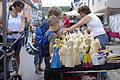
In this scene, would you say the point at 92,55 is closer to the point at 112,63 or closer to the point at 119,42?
the point at 112,63

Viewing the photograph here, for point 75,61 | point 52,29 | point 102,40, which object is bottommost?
point 75,61

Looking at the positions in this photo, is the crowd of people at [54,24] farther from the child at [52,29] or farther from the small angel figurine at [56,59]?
the small angel figurine at [56,59]

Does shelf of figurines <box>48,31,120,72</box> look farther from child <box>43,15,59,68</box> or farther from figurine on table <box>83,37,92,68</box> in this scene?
child <box>43,15,59,68</box>

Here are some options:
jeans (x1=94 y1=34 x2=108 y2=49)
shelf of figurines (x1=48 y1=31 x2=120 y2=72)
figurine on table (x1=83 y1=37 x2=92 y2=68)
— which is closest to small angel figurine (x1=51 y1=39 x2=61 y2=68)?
shelf of figurines (x1=48 y1=31 x2=120 y2=72)

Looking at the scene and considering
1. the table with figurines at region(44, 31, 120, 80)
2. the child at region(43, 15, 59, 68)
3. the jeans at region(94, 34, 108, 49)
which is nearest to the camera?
the table with figurines at region(44, 31, 120, 80)

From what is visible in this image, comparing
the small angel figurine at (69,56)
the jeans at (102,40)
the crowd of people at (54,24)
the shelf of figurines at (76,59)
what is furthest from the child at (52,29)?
the jeans at (102,40)

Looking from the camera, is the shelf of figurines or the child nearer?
the shelf of figurines

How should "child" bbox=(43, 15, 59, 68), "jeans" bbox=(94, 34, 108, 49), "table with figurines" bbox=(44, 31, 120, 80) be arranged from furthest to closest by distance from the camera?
1. "jeans" bbox=(94, 34, 108, 49)
2. "child" bbox=(43, 15, 59, 68)
3. "table with figurines" bbox=(44, 31, 120, 80)

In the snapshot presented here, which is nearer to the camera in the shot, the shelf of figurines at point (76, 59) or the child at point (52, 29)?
the shelf of figurines at point (76, 59)

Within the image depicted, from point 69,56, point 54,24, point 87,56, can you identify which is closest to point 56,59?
point 69,56

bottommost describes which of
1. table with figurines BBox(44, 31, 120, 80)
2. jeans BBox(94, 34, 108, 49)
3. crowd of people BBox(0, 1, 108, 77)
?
table with figurines BBox(44, 31, 120, 80)

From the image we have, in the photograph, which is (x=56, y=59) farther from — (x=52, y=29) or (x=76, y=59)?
(x=52, y=29)

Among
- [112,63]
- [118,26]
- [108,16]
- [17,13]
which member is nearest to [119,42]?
[118,26]

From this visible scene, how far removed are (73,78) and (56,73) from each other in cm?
46
